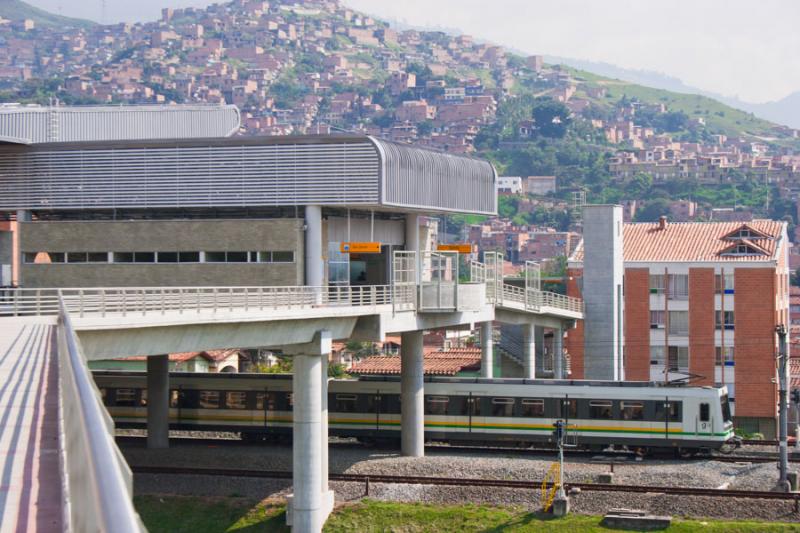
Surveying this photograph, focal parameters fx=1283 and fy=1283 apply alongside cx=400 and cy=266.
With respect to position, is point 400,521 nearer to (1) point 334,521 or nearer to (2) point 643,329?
(1) point 334,521

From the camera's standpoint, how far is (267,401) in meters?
46.6

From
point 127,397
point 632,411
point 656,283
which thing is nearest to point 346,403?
point 127,397

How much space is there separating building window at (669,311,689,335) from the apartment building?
5 cm

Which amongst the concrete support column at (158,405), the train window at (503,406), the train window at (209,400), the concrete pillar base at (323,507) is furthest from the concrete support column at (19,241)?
the train window at (503,406)

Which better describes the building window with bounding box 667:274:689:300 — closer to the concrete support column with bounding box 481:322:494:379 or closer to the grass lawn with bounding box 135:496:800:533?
the concrete support column with bounding box 481:322:494:379

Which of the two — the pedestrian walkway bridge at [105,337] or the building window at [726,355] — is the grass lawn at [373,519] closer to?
the pedestrian walkway bridge at [105,337]

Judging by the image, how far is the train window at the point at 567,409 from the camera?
44312 millimetres

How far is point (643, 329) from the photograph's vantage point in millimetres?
68750

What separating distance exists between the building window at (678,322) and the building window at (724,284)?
6.75 feet

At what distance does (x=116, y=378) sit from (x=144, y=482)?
9.50 metres

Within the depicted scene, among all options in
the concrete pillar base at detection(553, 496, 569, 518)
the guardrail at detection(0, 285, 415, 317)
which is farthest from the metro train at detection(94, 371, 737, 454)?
the concrete pillar base at detection(553, 496, 569, 518)

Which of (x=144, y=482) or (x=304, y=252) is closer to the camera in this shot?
(x=144, y=482)

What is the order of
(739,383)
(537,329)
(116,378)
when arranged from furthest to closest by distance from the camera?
(537,329) → (739,383) → (116,378)

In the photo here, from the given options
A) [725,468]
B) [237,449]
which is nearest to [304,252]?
[237,449]
